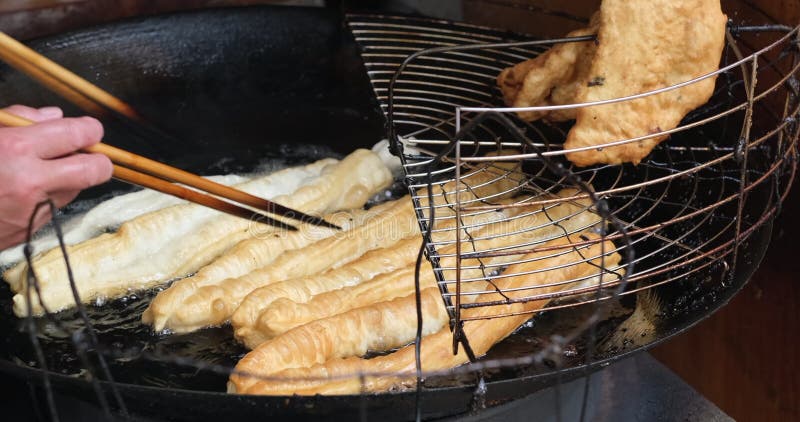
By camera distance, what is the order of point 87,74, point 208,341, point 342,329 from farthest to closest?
point 87,74 → point 208,341 → point 342,329

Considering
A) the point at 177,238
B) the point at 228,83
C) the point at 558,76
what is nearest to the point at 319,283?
the point at 177,238

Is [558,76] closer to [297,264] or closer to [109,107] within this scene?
[297,264]

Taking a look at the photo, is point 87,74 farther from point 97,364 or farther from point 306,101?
point 97,364

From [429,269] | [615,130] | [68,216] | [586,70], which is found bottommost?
[429,269]

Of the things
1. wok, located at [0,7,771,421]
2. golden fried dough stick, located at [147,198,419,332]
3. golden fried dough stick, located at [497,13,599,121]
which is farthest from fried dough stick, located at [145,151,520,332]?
wok, located at [0,7,771,421]

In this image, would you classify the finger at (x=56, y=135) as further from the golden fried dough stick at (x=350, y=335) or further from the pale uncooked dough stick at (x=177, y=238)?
the golden fried dough stick at (x=350, y=335)

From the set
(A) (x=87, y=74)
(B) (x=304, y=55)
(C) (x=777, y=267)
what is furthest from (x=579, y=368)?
(A) (x=87, y=74)

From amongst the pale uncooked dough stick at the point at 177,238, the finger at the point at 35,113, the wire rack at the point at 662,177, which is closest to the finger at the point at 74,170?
the finger at the point at 35,113
